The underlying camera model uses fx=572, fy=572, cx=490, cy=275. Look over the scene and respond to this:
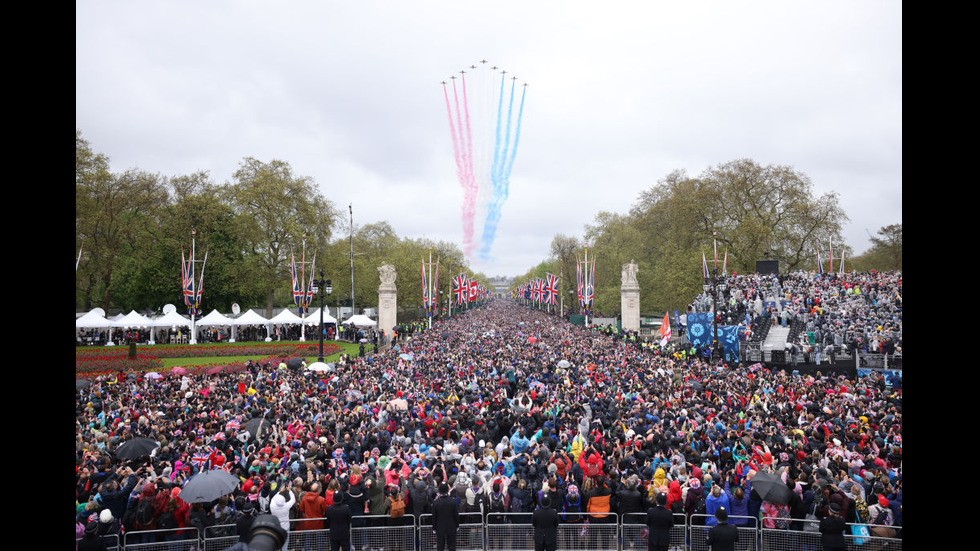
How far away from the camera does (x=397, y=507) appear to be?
864cm

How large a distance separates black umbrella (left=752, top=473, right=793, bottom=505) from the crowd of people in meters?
0.13

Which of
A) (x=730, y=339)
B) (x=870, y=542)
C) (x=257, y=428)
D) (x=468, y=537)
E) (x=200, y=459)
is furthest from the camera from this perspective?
(x=730, y=339)

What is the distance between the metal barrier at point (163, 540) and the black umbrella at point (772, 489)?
808 centimetres

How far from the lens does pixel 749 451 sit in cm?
1102

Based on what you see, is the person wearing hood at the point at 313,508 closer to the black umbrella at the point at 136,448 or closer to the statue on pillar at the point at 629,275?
the black umbrella at the point at 136,448

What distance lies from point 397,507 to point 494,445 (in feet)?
16.6

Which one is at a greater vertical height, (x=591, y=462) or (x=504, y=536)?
(x=591, y=462)

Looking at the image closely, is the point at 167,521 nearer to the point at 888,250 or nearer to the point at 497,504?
the point at 497,504

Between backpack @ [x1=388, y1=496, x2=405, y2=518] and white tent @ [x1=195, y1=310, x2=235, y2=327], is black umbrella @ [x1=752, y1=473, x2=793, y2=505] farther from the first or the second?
white tent @ [x1=195, y1=310, x2=235, y2=327]

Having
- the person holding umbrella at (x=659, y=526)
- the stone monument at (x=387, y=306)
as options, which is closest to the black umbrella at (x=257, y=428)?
the person holding umbrella at (x=659, y=526)

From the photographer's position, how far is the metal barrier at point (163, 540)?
7898 mm

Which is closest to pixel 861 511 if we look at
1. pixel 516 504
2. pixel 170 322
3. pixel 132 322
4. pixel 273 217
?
pixel 516 504

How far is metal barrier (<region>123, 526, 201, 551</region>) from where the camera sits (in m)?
7.90
